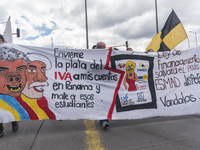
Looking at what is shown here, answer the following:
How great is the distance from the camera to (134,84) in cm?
381

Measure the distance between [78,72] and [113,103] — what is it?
105cm

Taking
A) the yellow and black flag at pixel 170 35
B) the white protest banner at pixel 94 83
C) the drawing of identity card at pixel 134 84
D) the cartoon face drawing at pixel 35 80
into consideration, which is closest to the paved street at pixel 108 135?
the white protest banner at pixel 94 83

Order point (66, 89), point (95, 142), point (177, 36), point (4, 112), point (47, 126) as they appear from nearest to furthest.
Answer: point (95, 142) < point (4, 112) < point (66, 89) < point (47, 126) < point (177, 36)

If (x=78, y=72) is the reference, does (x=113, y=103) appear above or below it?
below

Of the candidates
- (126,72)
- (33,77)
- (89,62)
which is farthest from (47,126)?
(126,72)

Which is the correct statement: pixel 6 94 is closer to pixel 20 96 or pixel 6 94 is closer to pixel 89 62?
pixel 20 96

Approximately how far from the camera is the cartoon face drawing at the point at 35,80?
11.1 ft

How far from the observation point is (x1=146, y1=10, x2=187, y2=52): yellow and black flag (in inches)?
209

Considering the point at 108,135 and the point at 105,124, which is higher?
the point at 105,124

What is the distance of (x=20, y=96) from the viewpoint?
3.33 meters

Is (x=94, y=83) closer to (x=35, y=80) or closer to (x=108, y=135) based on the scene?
(x=108, y=135)

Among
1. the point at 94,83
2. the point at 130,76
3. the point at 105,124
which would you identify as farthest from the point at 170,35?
the point at 105,124

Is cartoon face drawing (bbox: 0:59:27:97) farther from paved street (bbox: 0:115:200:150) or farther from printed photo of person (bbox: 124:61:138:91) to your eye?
printed photo of person (bbox: 124:61:138:91)

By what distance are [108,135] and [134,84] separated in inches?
52.2
